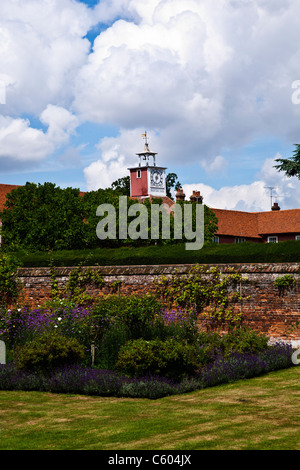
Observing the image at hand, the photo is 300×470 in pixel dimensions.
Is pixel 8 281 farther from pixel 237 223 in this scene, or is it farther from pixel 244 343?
pixel 237 223

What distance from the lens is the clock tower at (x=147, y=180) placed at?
76.2 meters

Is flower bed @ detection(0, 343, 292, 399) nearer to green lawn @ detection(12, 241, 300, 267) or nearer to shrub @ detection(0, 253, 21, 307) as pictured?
green lawn @ detection(12, 241, 300, 267)

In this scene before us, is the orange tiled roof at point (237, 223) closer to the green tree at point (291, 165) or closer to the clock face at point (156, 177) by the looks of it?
the clock face at point (156, 177)

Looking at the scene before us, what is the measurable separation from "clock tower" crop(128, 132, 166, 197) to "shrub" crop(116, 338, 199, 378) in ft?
205

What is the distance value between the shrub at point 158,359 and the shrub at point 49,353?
1359 mm

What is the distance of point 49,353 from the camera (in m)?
14.2

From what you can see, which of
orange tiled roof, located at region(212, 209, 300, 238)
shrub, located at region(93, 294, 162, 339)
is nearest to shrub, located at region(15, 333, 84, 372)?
shrub, located at region(93, 294, 162, 339)

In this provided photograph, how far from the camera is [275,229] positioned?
6525 cm

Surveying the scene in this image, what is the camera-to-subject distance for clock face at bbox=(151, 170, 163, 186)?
7656cm

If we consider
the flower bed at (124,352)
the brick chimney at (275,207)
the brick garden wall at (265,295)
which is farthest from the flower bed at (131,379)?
the brick chimney at (275,207)

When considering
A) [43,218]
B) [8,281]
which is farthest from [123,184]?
[8,281]

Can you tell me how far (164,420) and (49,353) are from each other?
4884 mm

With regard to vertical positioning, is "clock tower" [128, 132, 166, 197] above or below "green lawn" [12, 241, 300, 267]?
above

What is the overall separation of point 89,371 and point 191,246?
7.64 m
